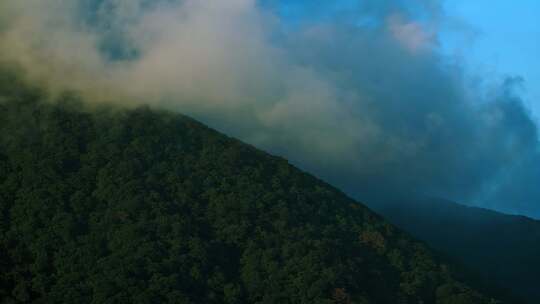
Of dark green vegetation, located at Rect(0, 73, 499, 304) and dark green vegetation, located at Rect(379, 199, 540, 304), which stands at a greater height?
dark green vegetation, located at Rect(379, 199, 540, 304)

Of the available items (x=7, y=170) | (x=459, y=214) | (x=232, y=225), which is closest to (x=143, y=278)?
(x=232, y=225)

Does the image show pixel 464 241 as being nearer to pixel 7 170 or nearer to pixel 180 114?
pixel 180 114

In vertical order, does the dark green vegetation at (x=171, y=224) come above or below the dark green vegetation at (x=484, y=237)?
below

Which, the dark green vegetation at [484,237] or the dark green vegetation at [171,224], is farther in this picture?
the dark green vegetation at [484,237]

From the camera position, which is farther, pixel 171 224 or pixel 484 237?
pixel 484 237

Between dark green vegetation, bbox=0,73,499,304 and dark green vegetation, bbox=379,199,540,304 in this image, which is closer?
dark green vegetation, bbox=0,73,499,304

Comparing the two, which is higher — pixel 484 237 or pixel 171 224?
pixel 484 237
